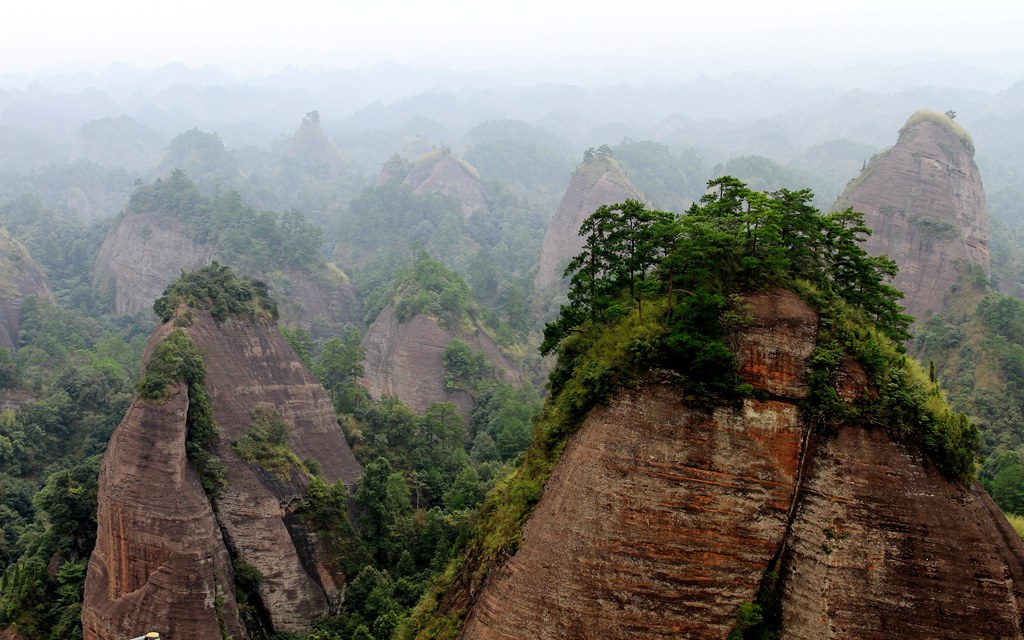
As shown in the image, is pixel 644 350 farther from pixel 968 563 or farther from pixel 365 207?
pixel 365 207

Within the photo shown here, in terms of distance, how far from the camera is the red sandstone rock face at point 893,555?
585 inches

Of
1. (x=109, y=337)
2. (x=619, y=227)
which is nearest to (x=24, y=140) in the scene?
(x=109, y=337)

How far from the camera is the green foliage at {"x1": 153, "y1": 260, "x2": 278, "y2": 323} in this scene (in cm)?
3125

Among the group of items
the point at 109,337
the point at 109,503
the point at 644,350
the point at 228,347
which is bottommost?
the point at 109,337

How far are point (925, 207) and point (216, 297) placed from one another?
4911 cm

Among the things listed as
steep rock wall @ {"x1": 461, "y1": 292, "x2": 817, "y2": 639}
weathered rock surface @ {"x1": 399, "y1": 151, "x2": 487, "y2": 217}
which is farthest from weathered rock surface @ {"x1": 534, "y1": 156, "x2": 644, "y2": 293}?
steep rock wall @ {"x1": 461, "y1": 292, "x2": 817, "y2": 639}

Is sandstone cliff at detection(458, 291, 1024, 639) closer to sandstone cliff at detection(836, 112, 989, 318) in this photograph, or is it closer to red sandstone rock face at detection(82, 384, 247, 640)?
red sandstone rock face at detection(82, 384, 247, 640)

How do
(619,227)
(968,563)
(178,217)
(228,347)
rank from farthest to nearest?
(178,217) < (228,347) < (619,227) < (968,563)

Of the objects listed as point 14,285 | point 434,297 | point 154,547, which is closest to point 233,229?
point 14,285

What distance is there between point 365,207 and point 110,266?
35.5 metres

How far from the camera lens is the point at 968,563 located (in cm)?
1496

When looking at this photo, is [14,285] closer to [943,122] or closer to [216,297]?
[216,297]

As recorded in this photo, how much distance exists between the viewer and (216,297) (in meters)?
32.3

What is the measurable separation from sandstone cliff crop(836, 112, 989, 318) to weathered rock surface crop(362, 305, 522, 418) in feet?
95.7
